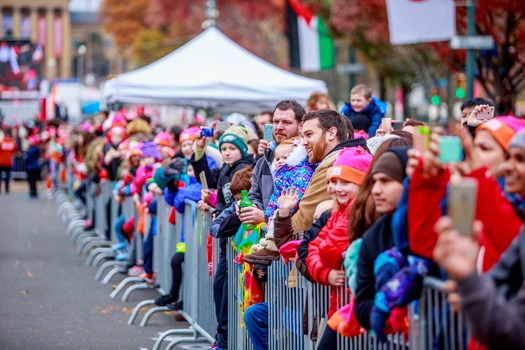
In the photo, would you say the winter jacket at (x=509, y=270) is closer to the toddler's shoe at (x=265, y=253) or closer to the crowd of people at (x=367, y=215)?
the crowd of people at (x=367, y=215)

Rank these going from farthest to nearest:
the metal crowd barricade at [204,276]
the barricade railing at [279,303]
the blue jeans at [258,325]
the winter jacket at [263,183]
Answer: the metal crowd barricade at [204,276] → the winter jacket at [263,183] → the blue jeans at [258,325] → the barricade railing at [279,303]

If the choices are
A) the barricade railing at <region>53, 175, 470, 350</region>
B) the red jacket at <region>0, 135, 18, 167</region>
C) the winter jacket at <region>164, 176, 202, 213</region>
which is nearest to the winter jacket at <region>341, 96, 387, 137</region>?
the winter jacket at <region>164, 176, 202, 213</region>

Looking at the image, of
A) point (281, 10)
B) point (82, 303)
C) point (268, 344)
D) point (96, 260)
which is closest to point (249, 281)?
point (268, 344)

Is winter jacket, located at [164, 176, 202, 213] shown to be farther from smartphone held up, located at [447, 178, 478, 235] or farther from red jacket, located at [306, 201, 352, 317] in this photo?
smartphone held up, located at [447, 178, 478, 235]

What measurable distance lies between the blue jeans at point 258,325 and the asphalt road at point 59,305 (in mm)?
2082

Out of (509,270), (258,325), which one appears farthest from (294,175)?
(509,270)

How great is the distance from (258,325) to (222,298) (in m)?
1.25

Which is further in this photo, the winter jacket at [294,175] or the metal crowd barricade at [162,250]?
the metal crowd barricade at [162,250]

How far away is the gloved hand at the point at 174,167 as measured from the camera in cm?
1180

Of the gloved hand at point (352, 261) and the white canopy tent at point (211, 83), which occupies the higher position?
the white canopy tent at point (211, 83)

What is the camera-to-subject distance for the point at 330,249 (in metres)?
6.22

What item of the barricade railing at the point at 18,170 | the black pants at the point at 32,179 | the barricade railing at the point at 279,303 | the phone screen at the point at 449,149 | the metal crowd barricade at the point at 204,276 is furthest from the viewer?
the barricade railing at the point at 18,170

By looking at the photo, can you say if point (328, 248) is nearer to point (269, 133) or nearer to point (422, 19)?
point (269, 133)

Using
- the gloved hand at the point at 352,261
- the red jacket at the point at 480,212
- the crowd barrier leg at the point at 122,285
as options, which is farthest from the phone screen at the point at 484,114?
the crowd barrier leg at the point at 122,285
